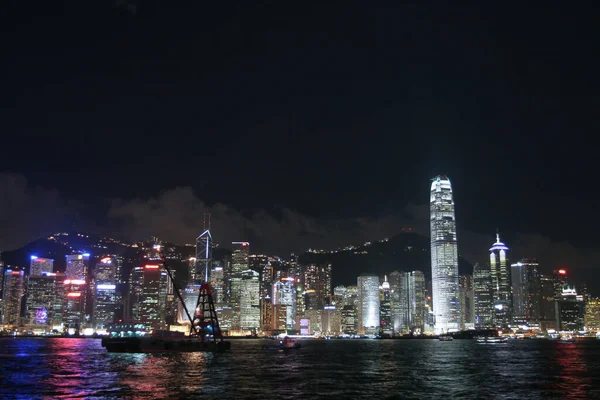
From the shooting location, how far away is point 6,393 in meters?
60.4

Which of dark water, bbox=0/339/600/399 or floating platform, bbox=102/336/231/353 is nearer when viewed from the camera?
dark water, bbox=0/339/600/399

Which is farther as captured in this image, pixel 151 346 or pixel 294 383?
pixel 151 346

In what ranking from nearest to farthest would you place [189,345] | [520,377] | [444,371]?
1. [520,377]
2. [444,371]
3. [189,345]

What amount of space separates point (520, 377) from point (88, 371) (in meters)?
61.5

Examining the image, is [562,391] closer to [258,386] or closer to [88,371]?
[258,386]

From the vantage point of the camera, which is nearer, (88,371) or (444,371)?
(88,371)

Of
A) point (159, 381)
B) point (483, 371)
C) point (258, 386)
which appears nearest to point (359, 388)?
point (258, 386)

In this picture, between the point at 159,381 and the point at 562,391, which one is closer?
the point at 562,391

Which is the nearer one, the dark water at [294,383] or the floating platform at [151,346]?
the dark water at [294,383]

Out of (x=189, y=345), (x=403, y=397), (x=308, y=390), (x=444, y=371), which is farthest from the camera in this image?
(x=189, y=345)

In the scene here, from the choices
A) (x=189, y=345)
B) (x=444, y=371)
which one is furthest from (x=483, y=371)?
(x=189, y=345)

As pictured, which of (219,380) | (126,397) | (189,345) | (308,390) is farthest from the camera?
(189,345)

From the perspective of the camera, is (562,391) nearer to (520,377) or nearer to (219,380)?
(520,377)

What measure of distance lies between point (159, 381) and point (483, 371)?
51.1 metres
